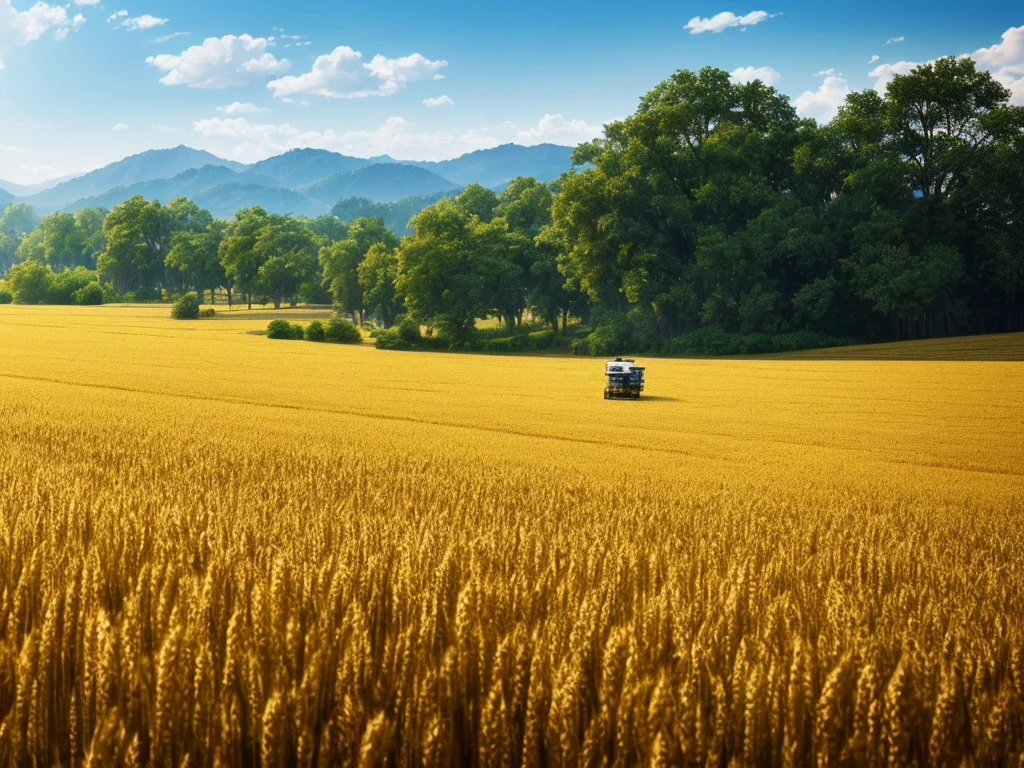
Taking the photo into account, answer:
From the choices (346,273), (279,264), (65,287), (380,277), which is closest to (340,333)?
(380,277)

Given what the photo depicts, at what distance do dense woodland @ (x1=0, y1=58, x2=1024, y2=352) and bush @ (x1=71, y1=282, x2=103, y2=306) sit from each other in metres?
53.3

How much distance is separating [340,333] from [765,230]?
29.6 m

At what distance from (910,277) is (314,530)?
4542 cm

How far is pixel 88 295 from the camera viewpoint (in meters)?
96.2

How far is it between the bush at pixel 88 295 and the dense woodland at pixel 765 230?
53.3 m

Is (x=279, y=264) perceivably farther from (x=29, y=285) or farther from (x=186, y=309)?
(x=29, y=285)

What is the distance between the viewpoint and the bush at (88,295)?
3772 inches

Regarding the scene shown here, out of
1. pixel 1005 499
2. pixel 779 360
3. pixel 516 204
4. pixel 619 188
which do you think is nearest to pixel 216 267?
pixel 516 204

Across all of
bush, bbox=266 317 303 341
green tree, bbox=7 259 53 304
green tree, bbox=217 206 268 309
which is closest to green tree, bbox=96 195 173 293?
green tree, bbox=7 259 53 304

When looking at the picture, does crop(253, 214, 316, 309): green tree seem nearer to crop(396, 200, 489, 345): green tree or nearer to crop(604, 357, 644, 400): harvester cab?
crop(396, 200, 489, 345): green tree

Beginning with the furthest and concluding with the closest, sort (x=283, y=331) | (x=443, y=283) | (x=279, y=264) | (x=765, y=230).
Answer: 1. (x=279, y=264)
2. (x=283, y=331)
3. (x=443, y=283)
4. (x=765, y=230)

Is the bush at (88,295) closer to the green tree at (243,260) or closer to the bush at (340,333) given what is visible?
the green tree at (243,260)

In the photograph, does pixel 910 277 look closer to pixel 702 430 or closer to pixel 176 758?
pixel 702 430

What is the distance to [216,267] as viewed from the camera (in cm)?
10562
